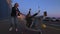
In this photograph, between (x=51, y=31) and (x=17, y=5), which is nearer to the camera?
(x=17, y=5)

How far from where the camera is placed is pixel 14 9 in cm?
580

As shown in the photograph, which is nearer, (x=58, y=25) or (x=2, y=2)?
(x=58, y=25)

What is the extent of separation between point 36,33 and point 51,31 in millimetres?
517

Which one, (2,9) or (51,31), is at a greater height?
(2,9)

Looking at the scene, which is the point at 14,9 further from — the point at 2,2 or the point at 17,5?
the point at 2,2

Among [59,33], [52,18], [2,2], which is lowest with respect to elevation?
[59,33]

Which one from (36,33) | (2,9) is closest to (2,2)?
(2,9)

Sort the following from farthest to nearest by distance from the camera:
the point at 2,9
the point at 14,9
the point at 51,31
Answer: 1. the point at 2,9
2. the point at 51,31
3. the point at 14,9

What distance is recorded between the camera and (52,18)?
591cm

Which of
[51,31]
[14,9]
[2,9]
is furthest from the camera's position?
[2,9]

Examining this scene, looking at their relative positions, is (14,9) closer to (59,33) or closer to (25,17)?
(25,17)

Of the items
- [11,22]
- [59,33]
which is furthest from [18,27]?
[59,33]

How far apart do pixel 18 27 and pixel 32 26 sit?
0.38 metres

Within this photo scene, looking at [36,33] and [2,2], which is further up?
[2,2]
